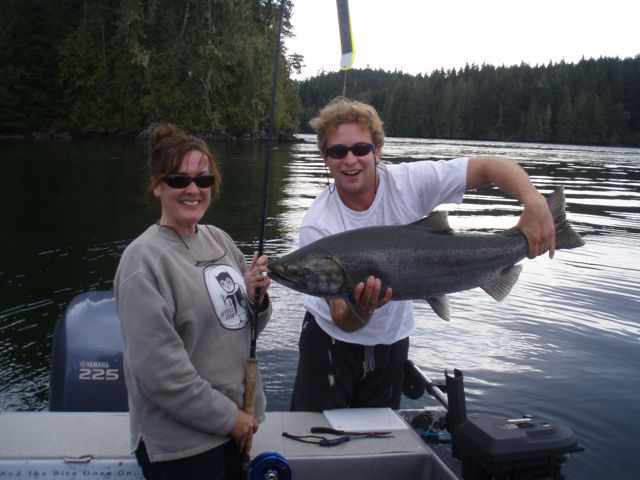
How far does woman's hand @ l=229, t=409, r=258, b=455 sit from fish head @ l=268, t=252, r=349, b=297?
723 millimetres

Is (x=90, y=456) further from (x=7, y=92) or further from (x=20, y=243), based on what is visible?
(x=7, y=92)

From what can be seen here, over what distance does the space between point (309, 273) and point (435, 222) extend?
82 cm

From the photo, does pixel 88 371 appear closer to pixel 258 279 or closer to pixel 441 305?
pixel 258 279

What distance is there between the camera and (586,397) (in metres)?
7.18

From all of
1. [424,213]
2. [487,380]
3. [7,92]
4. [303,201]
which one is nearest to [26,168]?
[303,201]

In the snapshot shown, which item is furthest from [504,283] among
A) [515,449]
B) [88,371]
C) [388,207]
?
[88,371]

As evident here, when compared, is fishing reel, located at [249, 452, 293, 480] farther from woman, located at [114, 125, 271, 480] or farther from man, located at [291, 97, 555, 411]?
man, located at [291, 97, 555, 411]

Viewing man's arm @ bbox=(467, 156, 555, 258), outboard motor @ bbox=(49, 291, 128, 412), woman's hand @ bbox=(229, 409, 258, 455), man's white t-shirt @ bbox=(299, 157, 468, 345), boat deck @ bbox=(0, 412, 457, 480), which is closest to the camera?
woman's hand @ bbox=(229, 409, 258, 455)

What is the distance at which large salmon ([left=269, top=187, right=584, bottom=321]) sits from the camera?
335cm

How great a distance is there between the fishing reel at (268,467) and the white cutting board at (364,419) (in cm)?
59

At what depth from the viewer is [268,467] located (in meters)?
3.17

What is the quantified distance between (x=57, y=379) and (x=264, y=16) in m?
58.9

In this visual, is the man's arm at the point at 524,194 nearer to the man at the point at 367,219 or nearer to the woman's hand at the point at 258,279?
the man at the point at 367,219

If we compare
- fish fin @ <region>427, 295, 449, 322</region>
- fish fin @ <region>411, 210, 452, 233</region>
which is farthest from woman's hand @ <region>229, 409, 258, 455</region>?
fish fin @ <region>411, 210, 452, 233</region>
